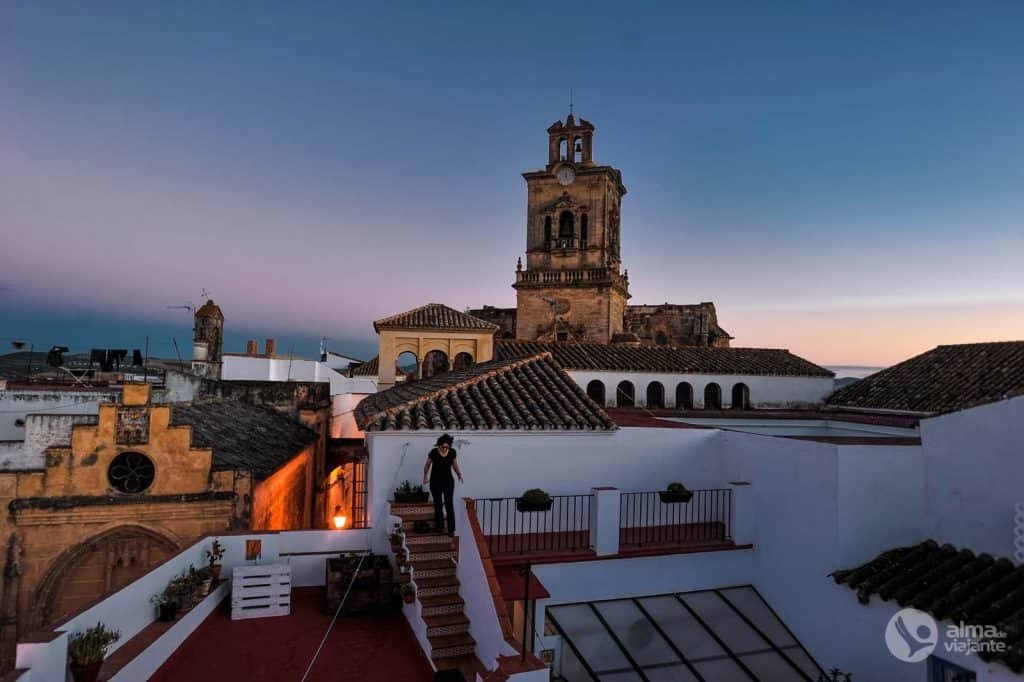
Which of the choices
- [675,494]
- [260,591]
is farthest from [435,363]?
[260,591]

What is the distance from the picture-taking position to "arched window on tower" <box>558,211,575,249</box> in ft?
115

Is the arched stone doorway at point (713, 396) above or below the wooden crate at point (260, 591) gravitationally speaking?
above

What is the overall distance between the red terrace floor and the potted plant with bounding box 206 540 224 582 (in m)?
0.60

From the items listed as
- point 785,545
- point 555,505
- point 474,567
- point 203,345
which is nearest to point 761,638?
point 785,545

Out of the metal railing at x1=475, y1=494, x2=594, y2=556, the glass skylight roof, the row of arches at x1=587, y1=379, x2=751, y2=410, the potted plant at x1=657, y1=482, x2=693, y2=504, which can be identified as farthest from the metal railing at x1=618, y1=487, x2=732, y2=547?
the row of arches at x1=587, y1=379, x2=751, y2=410

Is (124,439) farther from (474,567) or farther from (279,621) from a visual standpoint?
(474,567)

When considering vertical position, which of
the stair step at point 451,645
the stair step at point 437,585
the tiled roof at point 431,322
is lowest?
the stair step at point 451,645

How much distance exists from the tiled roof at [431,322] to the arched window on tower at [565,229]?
12711 millimetres

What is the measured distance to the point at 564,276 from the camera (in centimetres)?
3466

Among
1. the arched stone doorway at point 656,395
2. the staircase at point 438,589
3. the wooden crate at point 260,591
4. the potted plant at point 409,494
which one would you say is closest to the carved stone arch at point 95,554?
the wooden crate at point 260,591

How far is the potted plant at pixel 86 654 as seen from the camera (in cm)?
612

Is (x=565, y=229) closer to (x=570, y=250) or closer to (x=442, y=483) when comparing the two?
(x=570, y=250)

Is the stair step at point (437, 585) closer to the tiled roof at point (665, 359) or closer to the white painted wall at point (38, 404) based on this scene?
the tiled roof at point (665, 359)

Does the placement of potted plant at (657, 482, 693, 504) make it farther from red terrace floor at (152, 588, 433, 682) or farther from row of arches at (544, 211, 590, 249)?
row of arches at (544, 211, 590, 249)
